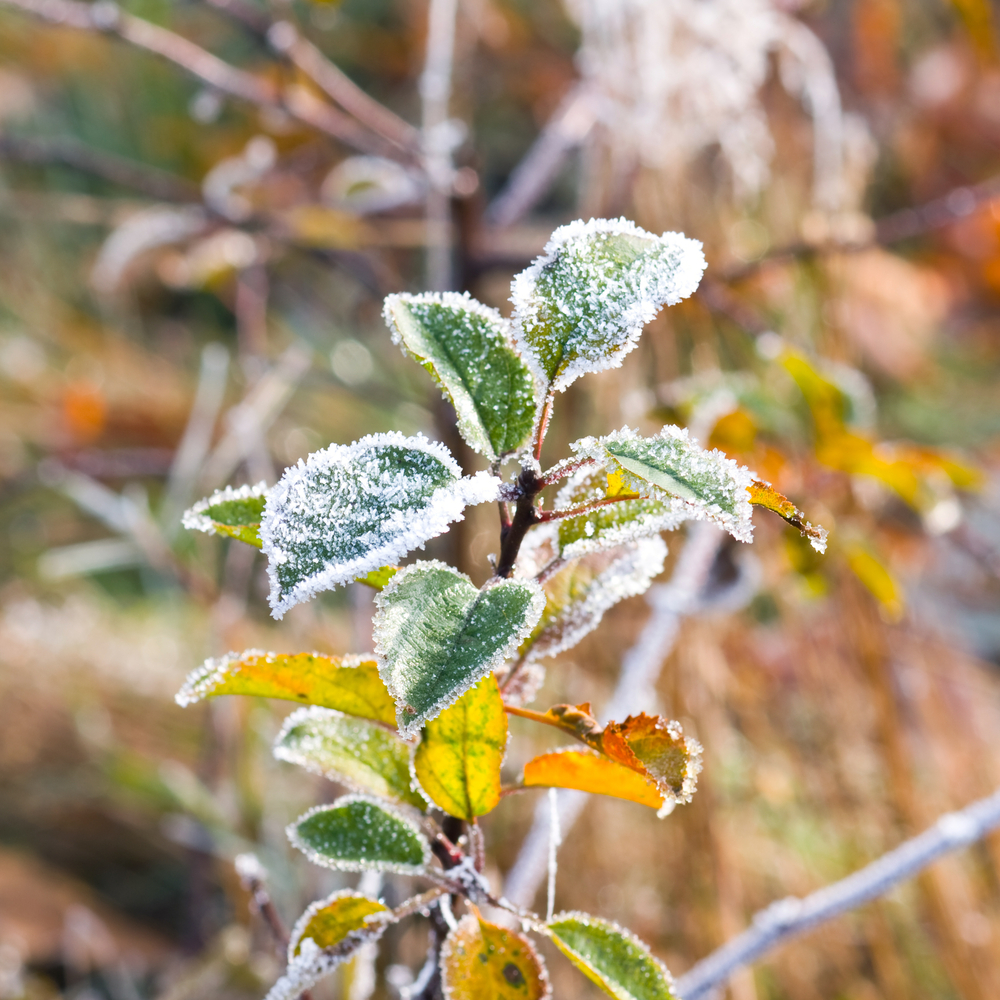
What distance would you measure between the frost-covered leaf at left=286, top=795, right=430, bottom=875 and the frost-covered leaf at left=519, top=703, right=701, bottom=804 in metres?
Result: 0.07

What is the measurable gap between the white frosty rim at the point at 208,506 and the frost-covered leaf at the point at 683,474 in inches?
3.6

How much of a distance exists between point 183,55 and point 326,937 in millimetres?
524

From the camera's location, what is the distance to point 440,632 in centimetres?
17

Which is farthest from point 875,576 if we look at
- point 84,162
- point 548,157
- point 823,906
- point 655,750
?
point 84,162

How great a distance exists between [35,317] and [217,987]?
1907 mm

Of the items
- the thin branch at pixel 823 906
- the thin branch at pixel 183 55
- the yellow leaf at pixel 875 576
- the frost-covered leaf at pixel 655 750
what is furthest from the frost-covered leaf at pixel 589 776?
the thin branch at pixel 183 55

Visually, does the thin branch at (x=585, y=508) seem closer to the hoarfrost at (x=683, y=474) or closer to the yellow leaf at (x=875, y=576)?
the hoarfrost at (x=683, y=474)

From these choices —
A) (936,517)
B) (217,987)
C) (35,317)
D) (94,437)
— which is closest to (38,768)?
(217,987)

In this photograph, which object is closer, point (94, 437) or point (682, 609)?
point (682, 609)

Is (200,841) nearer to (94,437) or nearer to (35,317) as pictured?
(94,437)

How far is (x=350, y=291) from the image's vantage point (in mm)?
1940

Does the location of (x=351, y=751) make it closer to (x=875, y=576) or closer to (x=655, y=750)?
(x=655, y=750)

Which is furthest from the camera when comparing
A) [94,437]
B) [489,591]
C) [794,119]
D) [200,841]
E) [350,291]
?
[350,291]

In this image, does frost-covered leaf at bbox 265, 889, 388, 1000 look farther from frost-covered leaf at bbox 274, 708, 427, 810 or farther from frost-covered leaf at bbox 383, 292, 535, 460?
frost-covered leaf at bbox 383, 292, 535, 460
